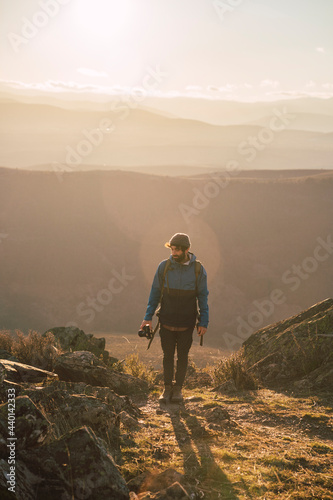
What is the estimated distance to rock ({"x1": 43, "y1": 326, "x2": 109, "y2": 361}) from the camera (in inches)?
311

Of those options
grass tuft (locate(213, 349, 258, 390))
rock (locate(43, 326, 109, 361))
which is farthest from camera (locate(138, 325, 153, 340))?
rock (locate(43, 326, 109, 361))

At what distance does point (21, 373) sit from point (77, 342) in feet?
9.83

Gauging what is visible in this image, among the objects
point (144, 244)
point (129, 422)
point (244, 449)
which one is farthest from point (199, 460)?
point (144, 244)

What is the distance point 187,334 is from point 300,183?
218ft

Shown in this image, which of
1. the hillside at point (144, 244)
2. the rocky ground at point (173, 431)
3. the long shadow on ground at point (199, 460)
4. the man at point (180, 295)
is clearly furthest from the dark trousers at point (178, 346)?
the hillside at point (144, 244)

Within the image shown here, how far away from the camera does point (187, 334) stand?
5.73m

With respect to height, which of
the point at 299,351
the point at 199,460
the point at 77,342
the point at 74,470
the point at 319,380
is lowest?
the point at 199,460

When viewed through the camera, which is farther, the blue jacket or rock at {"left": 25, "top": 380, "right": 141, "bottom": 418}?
the blue jacket

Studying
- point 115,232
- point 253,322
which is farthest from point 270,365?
point 115,232

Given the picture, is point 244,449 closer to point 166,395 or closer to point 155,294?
point 166,395

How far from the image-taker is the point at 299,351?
7043 millimetres

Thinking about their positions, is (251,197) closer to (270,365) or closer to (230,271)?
(230,271)

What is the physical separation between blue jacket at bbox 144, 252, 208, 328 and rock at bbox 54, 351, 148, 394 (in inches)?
39.5

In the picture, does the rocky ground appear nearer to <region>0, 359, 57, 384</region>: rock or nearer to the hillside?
<region>0, 359, 57, 384</region>: rock
